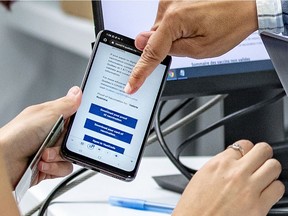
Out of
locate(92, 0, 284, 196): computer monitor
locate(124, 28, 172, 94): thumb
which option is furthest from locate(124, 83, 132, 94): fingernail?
locate(92, 0, 284, 196): computer monitor

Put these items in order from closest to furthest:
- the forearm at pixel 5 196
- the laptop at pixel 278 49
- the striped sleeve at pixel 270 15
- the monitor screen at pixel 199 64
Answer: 1. the forearm at pixel 5 196
2. the laptop at pixel 278 49
3. the striped sleeve at pixel 270 15
4. the monitor screen at pixel 199 64

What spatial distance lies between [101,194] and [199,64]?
20 cm

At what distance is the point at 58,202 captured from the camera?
0.91m

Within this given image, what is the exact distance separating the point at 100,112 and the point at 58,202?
147mm

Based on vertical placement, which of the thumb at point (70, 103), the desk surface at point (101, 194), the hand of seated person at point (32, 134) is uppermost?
the thumb at point (70, 103)

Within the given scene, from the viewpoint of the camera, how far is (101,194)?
3.11 feet

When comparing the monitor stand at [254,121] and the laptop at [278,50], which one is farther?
the monitor stand at [254,121]

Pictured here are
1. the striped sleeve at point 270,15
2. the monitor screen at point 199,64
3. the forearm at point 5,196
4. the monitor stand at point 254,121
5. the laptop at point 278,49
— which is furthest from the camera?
the monitor stand at point 254,121

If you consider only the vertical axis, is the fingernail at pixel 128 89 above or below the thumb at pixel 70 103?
above

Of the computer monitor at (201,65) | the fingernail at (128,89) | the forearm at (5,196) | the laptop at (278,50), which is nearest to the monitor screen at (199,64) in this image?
the computer monitor at (201,65)

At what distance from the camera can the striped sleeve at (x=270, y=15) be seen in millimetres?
785

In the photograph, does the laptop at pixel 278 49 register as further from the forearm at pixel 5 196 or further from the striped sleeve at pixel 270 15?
the forearm at pixel 5 196

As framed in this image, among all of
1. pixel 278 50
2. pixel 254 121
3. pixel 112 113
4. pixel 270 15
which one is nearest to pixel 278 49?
pixel 278 50

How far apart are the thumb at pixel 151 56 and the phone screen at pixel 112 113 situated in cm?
3
